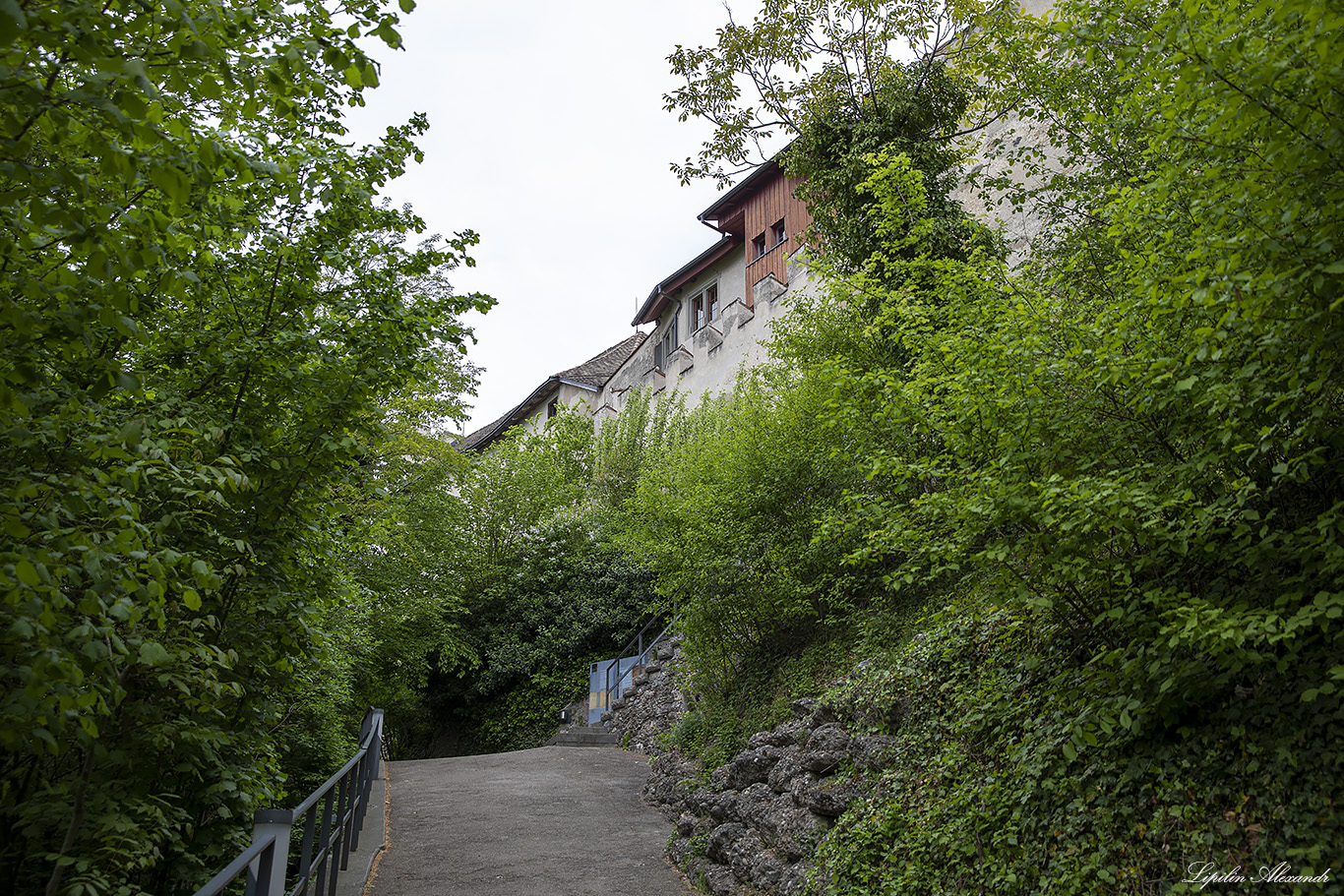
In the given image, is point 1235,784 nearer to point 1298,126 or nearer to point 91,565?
point 1298,126

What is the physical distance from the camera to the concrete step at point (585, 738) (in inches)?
649

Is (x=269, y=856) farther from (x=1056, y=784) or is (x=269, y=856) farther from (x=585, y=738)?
(x=585, y=738)

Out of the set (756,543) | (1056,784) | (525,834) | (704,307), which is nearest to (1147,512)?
(1056,784)

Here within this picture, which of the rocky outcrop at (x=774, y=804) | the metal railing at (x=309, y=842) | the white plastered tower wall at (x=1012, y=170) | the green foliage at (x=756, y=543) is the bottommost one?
the rocky outcrop at (x=774, y=804)

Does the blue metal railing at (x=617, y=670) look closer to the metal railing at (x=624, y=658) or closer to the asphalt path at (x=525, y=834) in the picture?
the metal railing at (x=624, y=658)

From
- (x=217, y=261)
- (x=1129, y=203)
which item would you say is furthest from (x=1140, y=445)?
(x=217, y=261)

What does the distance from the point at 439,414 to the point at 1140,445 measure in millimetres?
15176

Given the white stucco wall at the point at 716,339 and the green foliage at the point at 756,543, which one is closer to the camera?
the green foliage at the point at 756,543

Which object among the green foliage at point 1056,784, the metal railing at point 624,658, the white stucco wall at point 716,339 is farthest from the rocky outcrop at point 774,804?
the white stucco wall at point 716,339

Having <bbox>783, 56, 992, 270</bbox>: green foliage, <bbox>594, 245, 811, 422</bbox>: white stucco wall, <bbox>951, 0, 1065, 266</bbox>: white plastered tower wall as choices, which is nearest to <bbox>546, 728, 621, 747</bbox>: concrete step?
<bbox>594, 245, 811, 422</bbox>: white stucco wall

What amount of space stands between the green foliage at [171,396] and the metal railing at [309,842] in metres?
0.34

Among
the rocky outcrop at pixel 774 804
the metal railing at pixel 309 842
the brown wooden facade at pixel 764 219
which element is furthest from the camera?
the brown wooden facade at pixel 764 219

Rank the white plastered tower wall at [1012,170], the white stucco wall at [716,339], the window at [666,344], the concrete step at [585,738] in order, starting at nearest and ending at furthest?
1. the white plastered tower wall at [1012,170]
2. the concrete step at [585,738]
3. the white stucco wall at [716,339]
4. the window at [666,344]

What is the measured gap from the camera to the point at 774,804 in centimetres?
753
